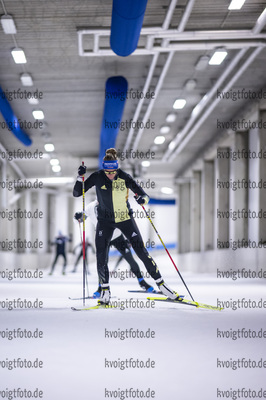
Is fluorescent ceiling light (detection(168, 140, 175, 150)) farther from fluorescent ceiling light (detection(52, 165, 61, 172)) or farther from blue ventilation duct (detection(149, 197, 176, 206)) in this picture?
blue ventilation duct (detection(149, 197, 176, 206))

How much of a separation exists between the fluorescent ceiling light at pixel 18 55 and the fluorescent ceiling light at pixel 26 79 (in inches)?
37.5

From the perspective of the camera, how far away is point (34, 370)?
3.19m

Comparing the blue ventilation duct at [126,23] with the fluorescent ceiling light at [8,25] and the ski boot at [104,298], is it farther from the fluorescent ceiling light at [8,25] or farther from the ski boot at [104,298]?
the ski boot at [104,298]

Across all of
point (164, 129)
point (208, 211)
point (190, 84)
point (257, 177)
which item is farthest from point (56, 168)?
point (190, 84)

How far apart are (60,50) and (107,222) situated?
764 cm

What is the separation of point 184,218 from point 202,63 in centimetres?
1991

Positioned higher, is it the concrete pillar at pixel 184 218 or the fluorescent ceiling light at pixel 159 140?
the fluorescent ceiling light at pixel 159 140

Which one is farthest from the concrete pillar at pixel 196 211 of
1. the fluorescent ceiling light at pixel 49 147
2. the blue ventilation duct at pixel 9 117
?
the blue ventilation duct at pixel 9 117

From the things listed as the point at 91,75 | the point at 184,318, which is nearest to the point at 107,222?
the point at 184,318

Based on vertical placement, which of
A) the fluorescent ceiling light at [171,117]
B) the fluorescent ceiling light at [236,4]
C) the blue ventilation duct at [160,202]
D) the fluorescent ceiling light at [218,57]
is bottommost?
the blue ventilation duct at [160,202]

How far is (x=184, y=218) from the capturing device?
33375 mm

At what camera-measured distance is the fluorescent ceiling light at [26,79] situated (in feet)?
48.7

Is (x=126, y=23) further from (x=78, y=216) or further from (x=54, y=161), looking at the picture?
(x=54, y=161)

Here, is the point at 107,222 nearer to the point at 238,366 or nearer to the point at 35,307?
the point at 35,307
